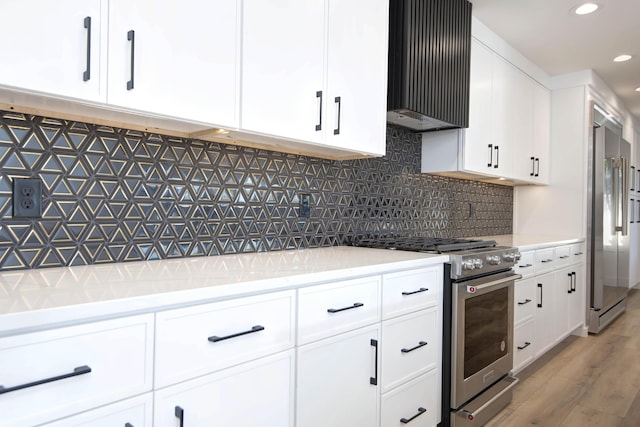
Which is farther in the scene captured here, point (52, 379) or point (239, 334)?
point (239, 334)

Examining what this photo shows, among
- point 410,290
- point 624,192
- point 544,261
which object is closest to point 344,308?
point 410,290

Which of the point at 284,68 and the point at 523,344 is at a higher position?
the point at 284,68

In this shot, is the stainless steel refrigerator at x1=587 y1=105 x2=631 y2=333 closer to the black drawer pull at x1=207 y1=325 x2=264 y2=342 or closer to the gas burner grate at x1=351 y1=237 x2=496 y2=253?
the gas burner grate at x1=351 y1=237 x2=496 y2=253

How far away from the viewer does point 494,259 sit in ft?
7.61

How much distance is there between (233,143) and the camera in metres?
1.84

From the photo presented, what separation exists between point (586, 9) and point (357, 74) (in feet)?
6.46

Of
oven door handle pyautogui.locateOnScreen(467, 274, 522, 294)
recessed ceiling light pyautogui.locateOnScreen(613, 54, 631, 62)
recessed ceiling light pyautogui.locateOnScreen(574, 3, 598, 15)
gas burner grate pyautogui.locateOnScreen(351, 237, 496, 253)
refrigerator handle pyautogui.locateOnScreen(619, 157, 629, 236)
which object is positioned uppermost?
recessed ceiling light pyautogui.locateOnScreen(613, 54, 631, 62)

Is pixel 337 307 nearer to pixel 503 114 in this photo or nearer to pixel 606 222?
pixel 503 114

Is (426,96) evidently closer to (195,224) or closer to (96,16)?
(195,224)

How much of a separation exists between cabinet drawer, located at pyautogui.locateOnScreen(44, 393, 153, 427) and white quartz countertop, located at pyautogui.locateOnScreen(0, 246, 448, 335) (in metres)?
0.21

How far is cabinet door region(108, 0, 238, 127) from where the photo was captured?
3.92 ft

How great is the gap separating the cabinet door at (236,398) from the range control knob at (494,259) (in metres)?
1.37

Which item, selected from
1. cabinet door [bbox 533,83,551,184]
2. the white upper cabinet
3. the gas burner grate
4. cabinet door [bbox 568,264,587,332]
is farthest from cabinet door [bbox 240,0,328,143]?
cabinet door [bbox 568,264,587,332]

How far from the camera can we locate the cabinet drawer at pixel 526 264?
2865mm
